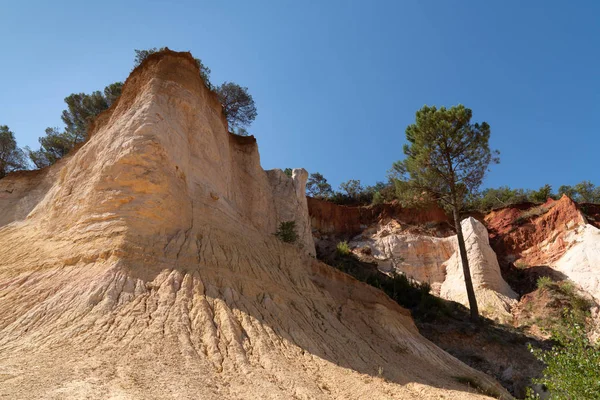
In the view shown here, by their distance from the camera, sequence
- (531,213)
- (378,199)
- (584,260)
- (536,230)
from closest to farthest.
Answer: (584,260) → (536,230) → (531,213) → (378,199)

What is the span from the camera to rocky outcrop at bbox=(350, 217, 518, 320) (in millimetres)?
22266

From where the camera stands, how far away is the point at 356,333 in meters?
11.8

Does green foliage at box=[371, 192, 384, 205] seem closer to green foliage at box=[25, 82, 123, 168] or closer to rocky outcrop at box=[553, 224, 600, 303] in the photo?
rocky outcrop at box=[553, 224, 600, 303]

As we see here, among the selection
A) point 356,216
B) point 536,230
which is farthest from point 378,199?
point 536,230

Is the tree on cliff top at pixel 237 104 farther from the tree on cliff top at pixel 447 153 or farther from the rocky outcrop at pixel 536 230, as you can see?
the rocky outcrop at pixel 536 230

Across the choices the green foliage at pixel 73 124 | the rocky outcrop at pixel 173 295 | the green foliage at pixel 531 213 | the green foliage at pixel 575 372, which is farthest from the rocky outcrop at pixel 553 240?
the green foliage at pixel 73 124

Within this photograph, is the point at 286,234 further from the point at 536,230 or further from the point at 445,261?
the point at 536,230

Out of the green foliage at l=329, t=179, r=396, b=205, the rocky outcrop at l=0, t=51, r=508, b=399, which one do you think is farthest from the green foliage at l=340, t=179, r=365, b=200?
the rocky outcrop at l=0, t=51, r=508, b=399


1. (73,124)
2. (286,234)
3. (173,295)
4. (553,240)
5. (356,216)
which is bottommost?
(173,295)

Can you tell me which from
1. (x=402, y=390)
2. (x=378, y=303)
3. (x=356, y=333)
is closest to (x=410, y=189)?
(x=378, y=303)

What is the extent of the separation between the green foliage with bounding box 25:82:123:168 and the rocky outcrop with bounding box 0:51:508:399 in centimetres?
1123

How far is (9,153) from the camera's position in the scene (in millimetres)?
24500

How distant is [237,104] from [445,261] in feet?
55.8

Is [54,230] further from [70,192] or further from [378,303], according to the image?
[378,303]
